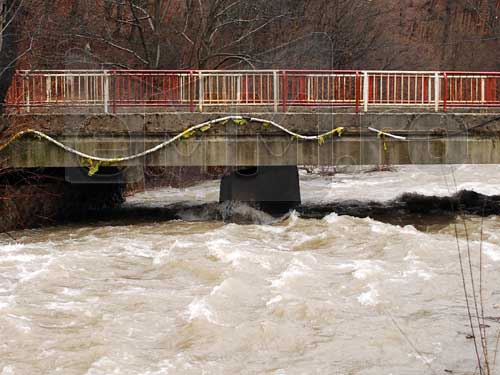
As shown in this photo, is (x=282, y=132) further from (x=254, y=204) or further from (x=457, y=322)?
(x=457, y=322)

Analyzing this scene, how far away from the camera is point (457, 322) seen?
29.8 feet

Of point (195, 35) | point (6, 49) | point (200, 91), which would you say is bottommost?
point (200, 91)

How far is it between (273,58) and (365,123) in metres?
13.2

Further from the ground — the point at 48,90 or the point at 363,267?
the point at 48,90

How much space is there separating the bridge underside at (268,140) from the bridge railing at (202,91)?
0.49 metres

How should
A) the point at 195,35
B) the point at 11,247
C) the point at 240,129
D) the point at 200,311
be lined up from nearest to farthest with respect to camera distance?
the point at 200,311 < the point at 11,247 < the point at 240,129 < the point at 195,35

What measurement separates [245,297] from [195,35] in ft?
64.7

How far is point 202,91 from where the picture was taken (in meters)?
16.5

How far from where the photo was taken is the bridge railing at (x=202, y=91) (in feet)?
54.1

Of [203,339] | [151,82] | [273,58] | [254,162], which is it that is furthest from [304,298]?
[273,58]

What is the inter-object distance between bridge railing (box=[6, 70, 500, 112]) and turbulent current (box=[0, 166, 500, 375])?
2654 millimetres

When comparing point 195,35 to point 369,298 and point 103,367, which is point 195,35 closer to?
point 369,298

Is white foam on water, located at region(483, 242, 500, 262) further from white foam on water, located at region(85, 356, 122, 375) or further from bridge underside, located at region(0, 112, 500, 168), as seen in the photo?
white foam on water, located at region(85, 356, 122, 375)

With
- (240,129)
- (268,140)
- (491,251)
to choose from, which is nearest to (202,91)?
(240,129)
